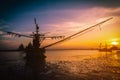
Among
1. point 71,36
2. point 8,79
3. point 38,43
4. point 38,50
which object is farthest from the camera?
point 38,43

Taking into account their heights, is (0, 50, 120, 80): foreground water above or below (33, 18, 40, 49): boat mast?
below

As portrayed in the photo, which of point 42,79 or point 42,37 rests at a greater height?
point 42,37

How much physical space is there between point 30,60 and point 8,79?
103ft

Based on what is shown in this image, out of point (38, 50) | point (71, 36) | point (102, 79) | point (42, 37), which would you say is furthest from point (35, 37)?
point (102, 79)

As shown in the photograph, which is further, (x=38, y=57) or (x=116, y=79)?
(x=38, y=57)

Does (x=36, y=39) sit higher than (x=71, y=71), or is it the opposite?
(x=36, y=39)

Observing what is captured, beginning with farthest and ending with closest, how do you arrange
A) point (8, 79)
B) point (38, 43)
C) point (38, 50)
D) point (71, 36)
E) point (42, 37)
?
point (42, 37), point (38, 43), point (38, 50), point (71, 36), point (8, 79)

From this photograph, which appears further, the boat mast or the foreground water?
the boat mast

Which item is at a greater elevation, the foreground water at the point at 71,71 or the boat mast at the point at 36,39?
the boat mast at the point at 36,39

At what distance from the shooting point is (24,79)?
2152cm

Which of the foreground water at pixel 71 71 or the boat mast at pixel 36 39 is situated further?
the boat mast at pixel 36 39

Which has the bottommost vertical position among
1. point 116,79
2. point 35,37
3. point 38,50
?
point 116,79

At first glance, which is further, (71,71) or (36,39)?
(36,39)

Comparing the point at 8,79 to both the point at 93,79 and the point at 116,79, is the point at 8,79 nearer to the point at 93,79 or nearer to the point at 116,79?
the point at 93,79
